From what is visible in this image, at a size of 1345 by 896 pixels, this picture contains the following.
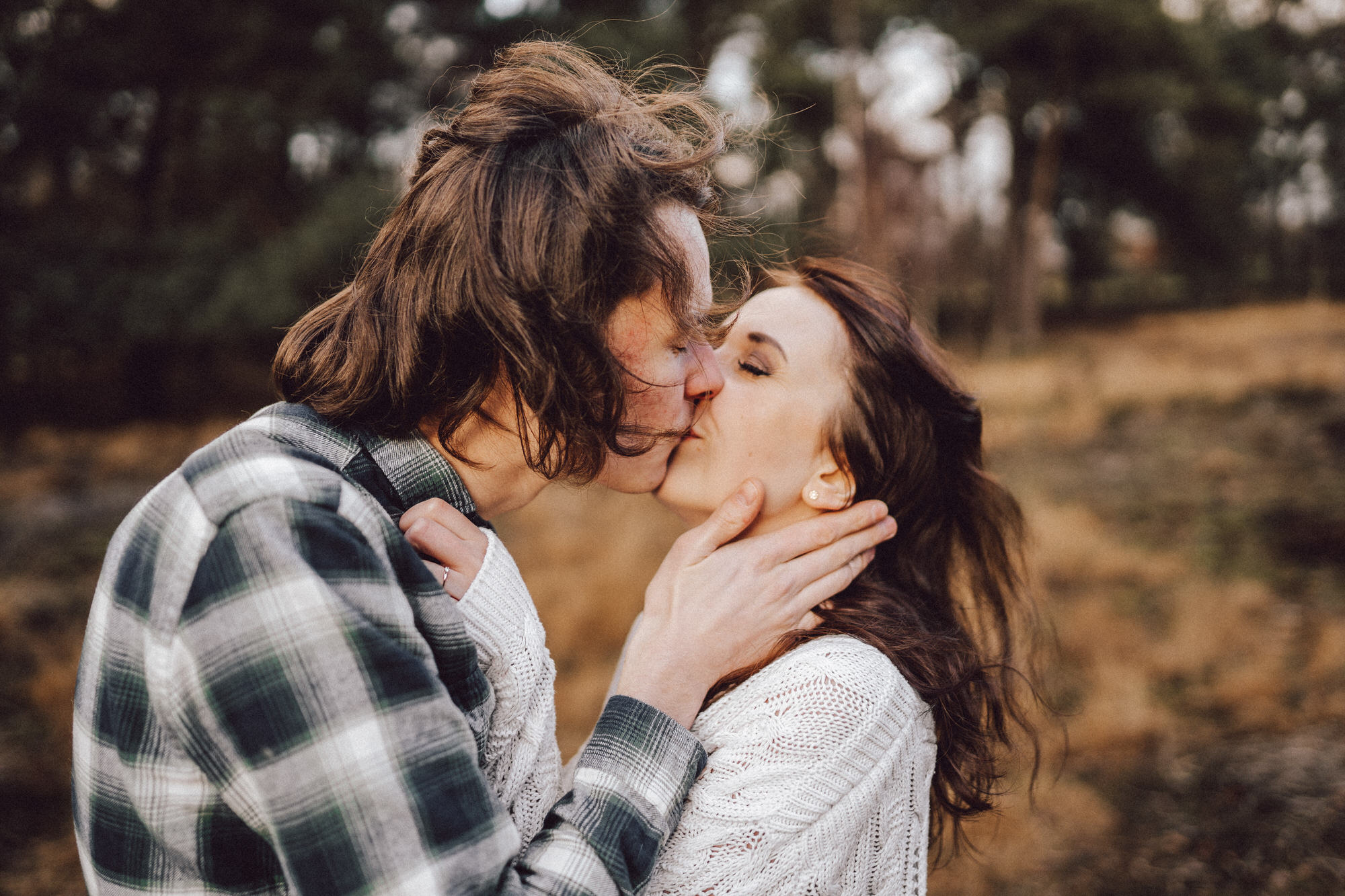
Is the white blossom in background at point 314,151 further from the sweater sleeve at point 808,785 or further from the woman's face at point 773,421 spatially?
the sweater sleeve at point 808,785

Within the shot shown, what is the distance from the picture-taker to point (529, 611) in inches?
62.4

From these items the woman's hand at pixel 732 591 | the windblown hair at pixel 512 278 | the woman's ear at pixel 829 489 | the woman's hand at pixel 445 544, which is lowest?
the woman's hand at pixel 732 591

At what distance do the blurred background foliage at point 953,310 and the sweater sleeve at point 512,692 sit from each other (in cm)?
105

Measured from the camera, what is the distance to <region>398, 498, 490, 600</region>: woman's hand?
58.0 inches

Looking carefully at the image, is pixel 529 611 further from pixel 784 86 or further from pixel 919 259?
pixel 919 259

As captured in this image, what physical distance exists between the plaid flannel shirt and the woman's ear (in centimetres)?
100

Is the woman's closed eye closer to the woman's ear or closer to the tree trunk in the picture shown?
the woman's ear

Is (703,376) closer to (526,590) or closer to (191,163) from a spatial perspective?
(526,590)

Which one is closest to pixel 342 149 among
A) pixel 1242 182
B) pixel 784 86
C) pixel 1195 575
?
pixel 784 86

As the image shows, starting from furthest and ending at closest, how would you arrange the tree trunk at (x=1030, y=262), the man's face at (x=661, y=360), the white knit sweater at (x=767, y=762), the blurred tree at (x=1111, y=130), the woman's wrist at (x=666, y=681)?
the tree trunk at (x=1030, y=262), the blurred tree at (x=1111, y=130), the man's face at (x=661, y=360), the woman's wrist at (x=666, y=681), the white knit sweater at (x=767, y=762)

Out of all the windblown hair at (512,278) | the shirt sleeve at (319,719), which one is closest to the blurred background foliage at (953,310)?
the windblown hair at (512,278)

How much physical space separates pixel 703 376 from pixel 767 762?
0.85 m

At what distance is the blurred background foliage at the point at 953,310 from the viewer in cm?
421

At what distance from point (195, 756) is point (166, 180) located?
17432mm
